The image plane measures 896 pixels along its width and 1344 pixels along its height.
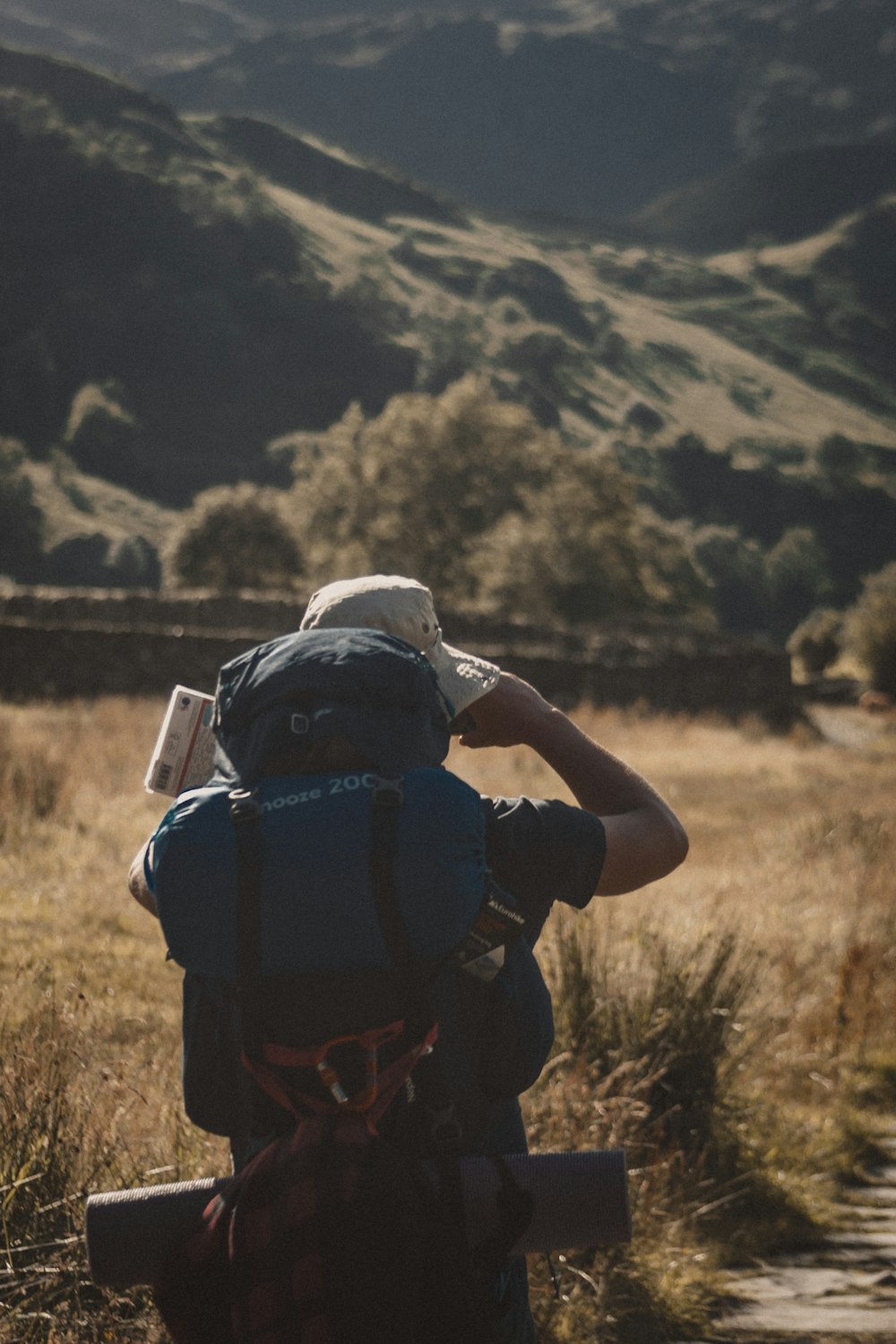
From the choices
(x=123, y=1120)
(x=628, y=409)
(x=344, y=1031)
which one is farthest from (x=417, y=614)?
(x=628, y=409)

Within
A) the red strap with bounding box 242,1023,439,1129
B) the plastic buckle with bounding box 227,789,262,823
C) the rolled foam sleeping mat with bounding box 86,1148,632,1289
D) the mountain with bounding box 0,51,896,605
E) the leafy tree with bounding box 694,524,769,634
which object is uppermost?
the mountain with bounding box 0,51,896,605

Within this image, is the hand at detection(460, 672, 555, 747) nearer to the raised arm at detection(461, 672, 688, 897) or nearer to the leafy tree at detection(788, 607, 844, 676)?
the raised arm at detection(461, 672, 688, 897)

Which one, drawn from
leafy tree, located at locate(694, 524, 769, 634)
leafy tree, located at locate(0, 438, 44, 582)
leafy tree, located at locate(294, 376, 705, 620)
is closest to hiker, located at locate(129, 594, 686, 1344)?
leafy tree, located at locate(294, 376, 705, 620)

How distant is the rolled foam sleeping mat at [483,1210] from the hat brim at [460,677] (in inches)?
26.3

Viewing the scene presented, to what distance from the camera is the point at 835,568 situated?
114250 mm

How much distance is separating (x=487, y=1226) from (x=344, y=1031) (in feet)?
1.16

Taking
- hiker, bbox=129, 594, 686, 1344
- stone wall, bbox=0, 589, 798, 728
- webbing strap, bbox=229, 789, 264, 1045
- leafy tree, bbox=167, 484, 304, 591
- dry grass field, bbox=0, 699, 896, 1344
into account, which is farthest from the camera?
leafy tree, bbox=167, 484, 304, 591

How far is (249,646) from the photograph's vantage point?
18.8 m

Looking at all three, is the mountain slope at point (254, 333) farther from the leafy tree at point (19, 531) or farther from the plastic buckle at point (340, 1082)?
the plastic buckle at point (340, 1082)

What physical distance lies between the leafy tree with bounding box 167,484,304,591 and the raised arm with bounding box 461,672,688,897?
4217 centimetres

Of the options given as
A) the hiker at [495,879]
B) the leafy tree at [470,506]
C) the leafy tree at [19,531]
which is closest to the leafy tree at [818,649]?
the leafy tree at [470,506]

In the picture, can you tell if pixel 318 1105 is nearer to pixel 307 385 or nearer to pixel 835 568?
pixel 835 568

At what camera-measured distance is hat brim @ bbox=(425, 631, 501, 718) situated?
176 centimetres

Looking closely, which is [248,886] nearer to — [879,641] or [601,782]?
[601,782]
